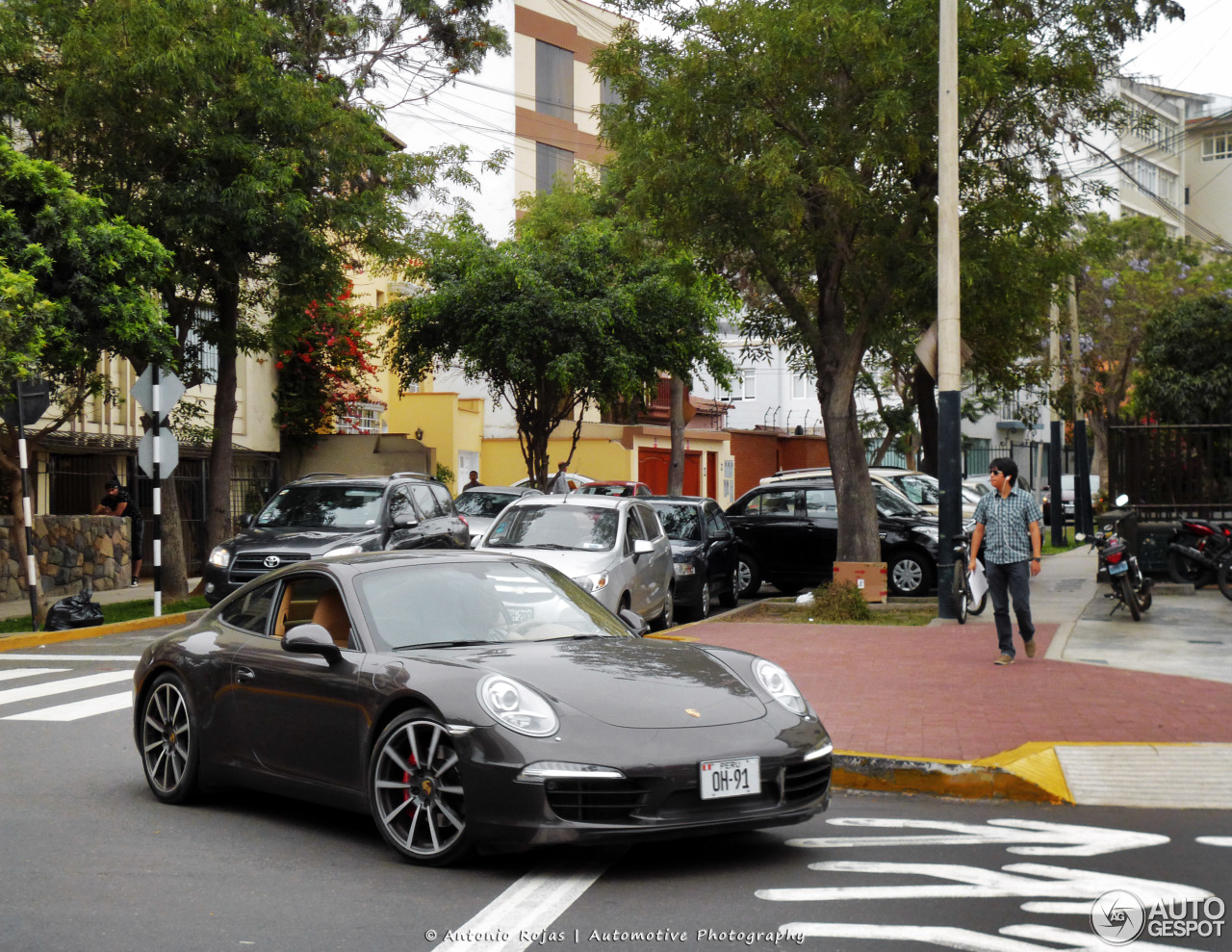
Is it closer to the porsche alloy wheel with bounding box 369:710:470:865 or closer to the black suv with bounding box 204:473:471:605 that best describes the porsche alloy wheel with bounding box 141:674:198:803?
the porsche alloy wheel with bounding box 369:710:470:865

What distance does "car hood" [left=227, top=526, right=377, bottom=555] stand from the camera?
16.2 metres

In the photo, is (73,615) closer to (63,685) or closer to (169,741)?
(63,685)

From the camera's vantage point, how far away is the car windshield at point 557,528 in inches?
593

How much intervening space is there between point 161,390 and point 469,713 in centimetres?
1340

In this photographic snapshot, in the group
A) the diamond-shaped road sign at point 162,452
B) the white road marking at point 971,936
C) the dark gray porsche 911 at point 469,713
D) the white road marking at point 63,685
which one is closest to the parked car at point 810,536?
the diamond-shaped road sign at point 162,452

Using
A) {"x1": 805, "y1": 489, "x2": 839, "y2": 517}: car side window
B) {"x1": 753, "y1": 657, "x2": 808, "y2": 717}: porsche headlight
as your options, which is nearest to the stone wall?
{"x1": 805, "y1": 489, "x2": 839, "y2": 517}: car side window

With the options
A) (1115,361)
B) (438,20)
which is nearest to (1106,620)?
(438,20)

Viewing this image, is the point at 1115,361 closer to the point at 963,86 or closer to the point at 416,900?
the point at 963,86

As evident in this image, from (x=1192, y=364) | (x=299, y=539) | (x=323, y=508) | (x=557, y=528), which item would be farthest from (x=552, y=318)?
(x=1192, y=364)

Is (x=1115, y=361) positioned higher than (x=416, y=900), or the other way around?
(x=1115, y=361)

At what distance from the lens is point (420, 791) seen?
18.7 feet

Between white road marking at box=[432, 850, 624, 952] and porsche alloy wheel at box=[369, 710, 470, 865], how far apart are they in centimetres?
37

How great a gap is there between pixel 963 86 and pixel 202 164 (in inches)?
398

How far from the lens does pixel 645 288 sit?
27.9 metres
